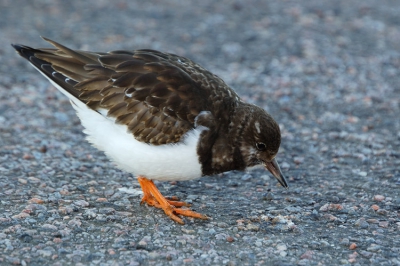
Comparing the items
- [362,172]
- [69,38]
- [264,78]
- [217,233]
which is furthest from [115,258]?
[69,38]

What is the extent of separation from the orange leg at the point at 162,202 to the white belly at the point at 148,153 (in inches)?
10.1

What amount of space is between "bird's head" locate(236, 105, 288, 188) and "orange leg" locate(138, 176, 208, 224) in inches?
28.3

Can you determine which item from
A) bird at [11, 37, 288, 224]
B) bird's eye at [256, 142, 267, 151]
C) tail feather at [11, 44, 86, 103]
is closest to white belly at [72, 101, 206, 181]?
bird at [11, 37, 288, 224]

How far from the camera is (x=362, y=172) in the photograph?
6.47m

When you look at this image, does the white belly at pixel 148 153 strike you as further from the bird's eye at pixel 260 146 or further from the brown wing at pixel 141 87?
the bird's eye at pixel 260 146

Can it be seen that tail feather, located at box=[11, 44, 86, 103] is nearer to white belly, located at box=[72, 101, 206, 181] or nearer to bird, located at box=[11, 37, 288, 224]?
bird, located at box=[11, 37, 288, 224]

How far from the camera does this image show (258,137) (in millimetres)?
5426

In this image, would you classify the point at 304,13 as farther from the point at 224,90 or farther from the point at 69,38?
the point at 224,90

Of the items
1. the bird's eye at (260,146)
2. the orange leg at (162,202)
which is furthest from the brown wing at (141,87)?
the orange leg at (162,202)

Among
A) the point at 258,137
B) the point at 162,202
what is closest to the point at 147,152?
the point at 162,202

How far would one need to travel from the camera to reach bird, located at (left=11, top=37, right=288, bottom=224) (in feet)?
17.1

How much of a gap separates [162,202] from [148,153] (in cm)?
52

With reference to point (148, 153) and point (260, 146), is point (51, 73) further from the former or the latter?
point (260, 146)

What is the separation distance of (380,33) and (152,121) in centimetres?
679
